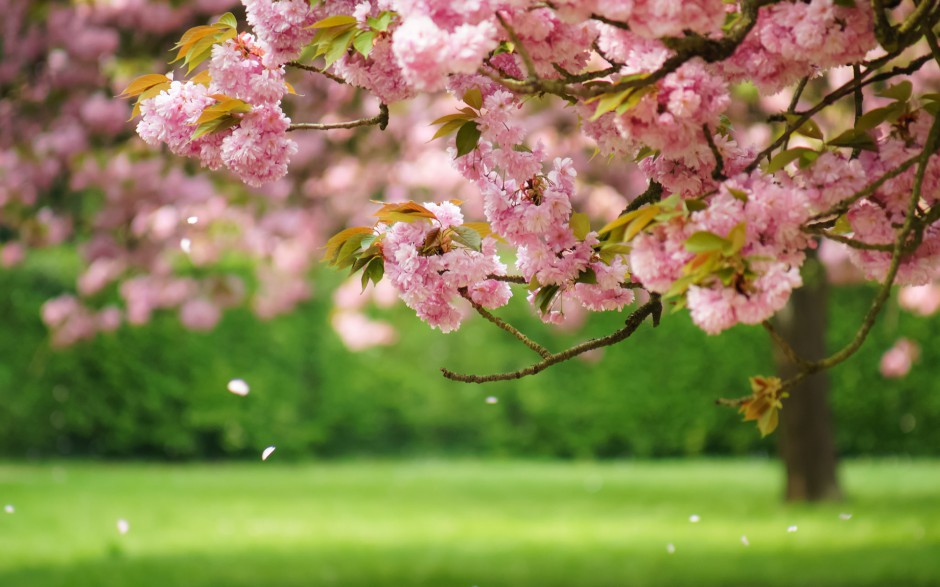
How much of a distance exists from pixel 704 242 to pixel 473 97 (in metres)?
0.63

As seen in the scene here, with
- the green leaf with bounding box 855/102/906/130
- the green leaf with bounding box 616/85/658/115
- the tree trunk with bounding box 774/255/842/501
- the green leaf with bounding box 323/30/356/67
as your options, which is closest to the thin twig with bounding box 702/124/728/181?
the green leaf with bounding box 616/85/658/115

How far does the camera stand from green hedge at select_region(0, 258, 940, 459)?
13008 mm

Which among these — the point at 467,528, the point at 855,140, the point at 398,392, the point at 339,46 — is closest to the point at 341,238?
the point at 339,46

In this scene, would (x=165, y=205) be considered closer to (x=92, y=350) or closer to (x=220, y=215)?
(x=220, y=215)

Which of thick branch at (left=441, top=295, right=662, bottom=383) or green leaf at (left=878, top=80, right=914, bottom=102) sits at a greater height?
green leaf at (left=878, top=80, right=914, bottom=102)

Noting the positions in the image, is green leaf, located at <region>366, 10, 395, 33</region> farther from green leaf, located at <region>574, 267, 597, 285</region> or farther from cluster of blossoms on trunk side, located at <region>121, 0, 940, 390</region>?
green leaf, located at <region>574, 267, 597, 285</region>

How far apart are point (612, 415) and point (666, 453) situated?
92 cm

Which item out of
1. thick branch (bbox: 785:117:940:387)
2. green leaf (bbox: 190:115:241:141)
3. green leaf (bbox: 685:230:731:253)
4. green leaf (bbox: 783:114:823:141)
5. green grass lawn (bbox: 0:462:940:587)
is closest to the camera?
green leaf (bbox: 685:230:731:253)

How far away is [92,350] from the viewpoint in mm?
13430

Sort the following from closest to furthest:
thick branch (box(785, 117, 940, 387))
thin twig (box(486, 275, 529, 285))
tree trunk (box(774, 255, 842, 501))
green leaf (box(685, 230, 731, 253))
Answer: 1. green leaf (box(685, 230, 731, 253))
2. thick branch (box(785, 117, 940, 387))
3. thin twig (box(486, 275, 529, 285))
4. tree trunk (box(774, 255, 842, 501))

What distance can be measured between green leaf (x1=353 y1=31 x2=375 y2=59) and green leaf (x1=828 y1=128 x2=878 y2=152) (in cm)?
78

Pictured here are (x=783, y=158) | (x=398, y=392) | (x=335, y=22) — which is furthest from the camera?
(x=398, y=392)

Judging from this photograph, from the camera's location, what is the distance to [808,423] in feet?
30.3

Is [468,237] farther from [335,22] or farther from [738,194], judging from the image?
[738,194]
